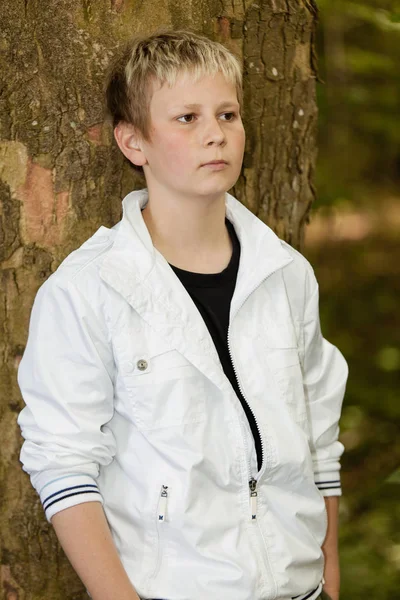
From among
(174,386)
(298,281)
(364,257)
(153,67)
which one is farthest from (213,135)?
(364,257)

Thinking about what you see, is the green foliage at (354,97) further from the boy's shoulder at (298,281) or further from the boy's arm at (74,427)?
the boy's arm at (74,427)

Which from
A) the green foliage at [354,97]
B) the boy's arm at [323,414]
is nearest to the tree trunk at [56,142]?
the boy's arm at [323,414]

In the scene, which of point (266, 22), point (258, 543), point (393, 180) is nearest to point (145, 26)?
point (266, 22)

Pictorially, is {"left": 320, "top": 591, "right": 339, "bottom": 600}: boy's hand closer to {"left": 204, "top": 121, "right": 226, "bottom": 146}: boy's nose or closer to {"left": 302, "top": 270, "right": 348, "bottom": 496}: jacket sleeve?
{"left": 302, "top": 270, "right": 348, "bottom": 496}: jacket sleeve

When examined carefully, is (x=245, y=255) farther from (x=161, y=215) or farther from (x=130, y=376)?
(x=130, y=376)

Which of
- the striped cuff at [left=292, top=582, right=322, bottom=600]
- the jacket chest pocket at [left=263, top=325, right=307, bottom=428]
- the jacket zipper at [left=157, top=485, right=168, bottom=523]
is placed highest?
the jacket chest pocket at [left=263, top=325, right=307, bottom=428]

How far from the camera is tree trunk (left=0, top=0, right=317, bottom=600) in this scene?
74.4 inches

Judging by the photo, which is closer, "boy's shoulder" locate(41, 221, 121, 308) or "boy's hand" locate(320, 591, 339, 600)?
"boy's shoulder" locate(41, 221, 121, 308)

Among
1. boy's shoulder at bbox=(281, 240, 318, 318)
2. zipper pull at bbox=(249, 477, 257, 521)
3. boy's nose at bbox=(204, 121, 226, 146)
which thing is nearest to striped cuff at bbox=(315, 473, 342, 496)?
zipper pull at bbox=(249, 477, 257, 521)

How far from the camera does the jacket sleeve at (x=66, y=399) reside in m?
1.66

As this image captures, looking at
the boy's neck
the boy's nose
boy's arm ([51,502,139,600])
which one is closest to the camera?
boy's arm ([51,502,139,600])

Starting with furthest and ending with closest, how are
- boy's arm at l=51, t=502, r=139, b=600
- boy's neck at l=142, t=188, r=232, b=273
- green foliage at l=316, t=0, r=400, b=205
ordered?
1. green foliage at l=316, t=0, r=400, b=205
2. boy's neck at l=142, t=188, r=232, b=273
3. boy's arm at l=51, t=502, r=139, b=600

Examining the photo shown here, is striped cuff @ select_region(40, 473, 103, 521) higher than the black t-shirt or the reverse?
the reverse

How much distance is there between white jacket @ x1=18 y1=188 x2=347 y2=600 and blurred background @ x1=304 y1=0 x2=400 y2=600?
936 mm
